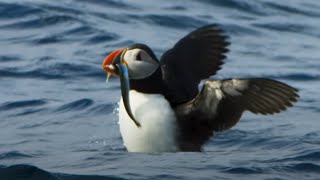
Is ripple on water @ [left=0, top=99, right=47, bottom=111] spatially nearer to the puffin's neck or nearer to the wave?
the puffin's neck

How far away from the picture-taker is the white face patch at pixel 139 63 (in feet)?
25.3

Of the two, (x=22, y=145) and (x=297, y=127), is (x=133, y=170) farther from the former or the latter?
(x=297, y=127)

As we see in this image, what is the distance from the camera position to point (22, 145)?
8.43m

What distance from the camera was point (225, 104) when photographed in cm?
758

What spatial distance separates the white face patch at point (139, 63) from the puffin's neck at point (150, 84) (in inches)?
1.5

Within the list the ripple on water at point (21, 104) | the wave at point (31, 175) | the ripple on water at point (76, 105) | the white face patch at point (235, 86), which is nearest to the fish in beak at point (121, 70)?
the white face patch at point (235, 86)

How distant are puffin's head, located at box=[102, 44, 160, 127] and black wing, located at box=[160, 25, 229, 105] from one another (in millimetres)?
677

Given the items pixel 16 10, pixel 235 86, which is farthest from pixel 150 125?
pixel 16 10

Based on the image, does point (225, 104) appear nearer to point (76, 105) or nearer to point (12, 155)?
point (12, 155)

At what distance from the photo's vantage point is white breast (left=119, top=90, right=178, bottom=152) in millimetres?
7738

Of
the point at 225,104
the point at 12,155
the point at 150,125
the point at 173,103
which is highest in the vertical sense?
the point at 225,104

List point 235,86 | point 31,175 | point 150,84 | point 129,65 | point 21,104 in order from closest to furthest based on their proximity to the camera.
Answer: point 31,175
point 235,86
point 129,65
point 150,84
point 21,104

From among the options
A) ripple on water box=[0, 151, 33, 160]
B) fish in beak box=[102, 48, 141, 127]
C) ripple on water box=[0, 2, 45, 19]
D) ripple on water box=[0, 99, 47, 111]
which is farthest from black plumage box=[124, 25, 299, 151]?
ripple on water box=[0, 2, 45, 19]

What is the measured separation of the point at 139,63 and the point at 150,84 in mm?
208
